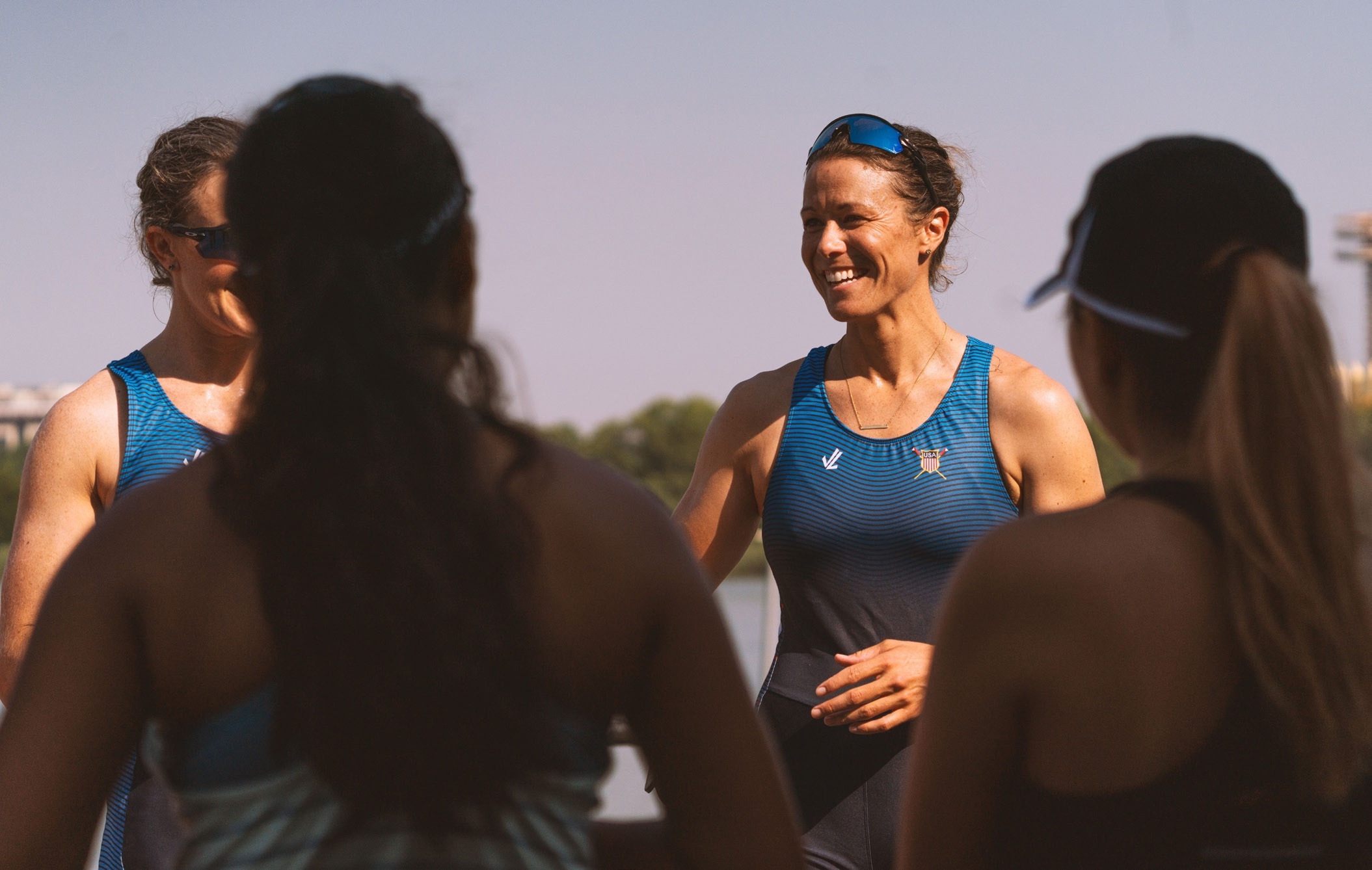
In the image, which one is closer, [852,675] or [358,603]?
[358,603]

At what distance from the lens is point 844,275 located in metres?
2.67

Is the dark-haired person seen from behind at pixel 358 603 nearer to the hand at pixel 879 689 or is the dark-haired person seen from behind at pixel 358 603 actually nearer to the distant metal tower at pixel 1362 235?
the hand at pixel 879 689

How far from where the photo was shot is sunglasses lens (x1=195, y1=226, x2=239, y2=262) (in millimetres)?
2262

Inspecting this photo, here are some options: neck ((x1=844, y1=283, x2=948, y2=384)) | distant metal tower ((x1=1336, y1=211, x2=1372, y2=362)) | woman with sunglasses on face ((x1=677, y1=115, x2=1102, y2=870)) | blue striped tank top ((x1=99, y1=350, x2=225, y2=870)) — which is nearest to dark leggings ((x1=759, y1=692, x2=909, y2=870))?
woman with sunglasses on face ((x1=677, y1=115, x2=1102, y2=870))

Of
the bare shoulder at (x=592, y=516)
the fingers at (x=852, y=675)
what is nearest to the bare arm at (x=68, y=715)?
the bare shoulder at (x=592, y=516)

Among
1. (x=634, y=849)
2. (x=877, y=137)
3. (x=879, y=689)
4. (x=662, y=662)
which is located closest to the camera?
(x=662, y=662)

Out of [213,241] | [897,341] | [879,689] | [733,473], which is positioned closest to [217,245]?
[213,241]

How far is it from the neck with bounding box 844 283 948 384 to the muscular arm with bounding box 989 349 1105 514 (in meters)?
0.21

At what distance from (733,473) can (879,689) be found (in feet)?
2.02

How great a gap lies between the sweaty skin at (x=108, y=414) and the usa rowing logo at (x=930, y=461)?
129 cm

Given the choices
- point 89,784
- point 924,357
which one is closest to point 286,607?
point 89,784

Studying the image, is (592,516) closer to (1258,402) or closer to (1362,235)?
(1258,402)

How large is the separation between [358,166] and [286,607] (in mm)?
396

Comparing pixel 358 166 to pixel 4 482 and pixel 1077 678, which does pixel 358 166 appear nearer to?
pixel 1077 678
